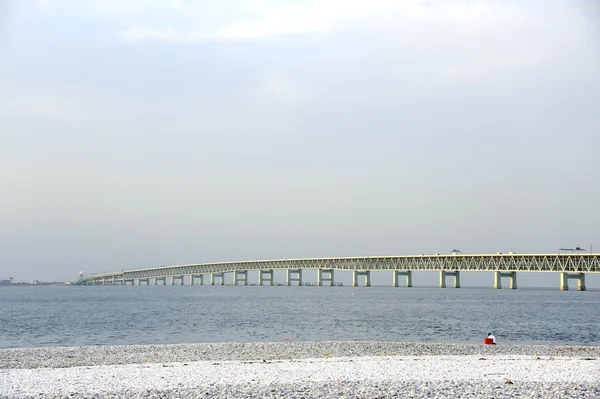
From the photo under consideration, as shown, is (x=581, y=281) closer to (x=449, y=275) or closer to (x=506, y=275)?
(x=506, y=275)

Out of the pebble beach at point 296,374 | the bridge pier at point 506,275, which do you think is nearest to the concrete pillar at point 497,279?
the bridge pier at point 506,275

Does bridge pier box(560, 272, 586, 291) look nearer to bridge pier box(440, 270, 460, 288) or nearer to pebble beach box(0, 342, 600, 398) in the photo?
bridge pier box(440, 270, 460, 288)

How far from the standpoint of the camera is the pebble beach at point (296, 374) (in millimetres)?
17328

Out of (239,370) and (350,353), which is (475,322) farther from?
(239,370)

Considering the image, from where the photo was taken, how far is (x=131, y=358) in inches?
1092

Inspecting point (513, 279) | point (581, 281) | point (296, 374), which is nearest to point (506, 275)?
point (513, 279)

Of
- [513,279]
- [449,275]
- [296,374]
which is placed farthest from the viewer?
[449,275]

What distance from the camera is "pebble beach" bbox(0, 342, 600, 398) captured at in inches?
682

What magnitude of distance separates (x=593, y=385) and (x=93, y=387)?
13996mm

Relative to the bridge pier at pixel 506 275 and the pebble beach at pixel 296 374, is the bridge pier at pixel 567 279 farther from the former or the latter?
the pebble beach at pixel 296 374

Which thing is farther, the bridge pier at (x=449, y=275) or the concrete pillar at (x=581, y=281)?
the bridge pier at (x=449, y=275)

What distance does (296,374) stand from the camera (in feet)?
68.6

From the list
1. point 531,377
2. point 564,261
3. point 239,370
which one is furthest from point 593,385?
point 564,261

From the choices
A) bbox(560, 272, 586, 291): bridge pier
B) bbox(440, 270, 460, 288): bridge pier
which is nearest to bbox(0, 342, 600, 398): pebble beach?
bbox(560, 272, 586, 291): bridge pier
